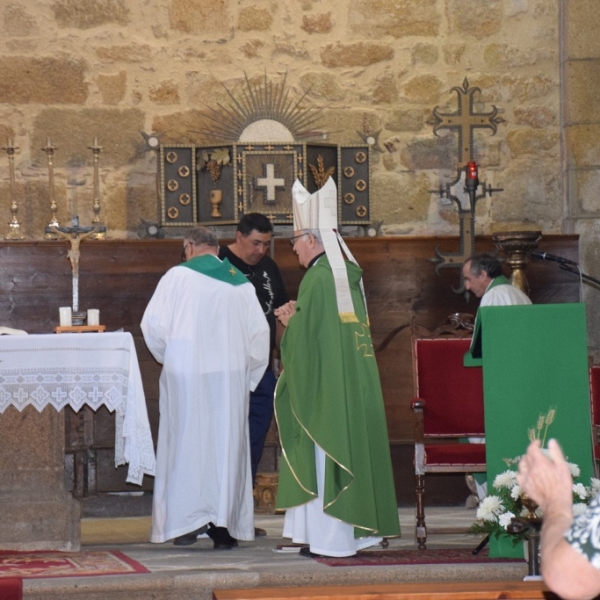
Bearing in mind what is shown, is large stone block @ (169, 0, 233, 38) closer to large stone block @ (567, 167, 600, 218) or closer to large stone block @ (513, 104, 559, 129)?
large stone block @ (513, 104, 559, 129)

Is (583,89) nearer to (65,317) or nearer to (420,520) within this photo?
(420,520)

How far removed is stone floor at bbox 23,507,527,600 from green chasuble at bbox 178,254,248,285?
4.69 ft

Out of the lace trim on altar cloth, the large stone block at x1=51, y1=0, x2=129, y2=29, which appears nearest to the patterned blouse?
the lace trim on altar cloth

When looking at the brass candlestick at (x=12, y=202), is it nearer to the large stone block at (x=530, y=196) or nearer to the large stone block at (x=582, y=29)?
the large stone block at (x=530, y=196)

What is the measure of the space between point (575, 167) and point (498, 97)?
2.56 feet

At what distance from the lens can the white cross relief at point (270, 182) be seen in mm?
8323

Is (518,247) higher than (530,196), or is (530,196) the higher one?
(530,196)

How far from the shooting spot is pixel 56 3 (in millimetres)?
8680

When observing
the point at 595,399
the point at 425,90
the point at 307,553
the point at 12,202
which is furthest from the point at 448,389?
the point at 12,202

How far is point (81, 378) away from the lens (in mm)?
5984

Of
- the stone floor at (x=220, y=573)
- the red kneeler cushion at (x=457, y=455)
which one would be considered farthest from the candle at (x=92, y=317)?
the red kneeler cushion at (x=457, y=455)

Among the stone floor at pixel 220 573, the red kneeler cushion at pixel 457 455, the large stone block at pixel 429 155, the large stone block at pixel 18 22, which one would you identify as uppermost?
the large stone block at pixel 18 22

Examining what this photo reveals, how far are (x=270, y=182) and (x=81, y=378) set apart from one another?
9.14 feet

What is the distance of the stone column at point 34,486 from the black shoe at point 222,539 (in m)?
0.71
